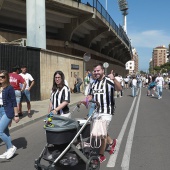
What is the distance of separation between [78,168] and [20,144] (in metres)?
2.48

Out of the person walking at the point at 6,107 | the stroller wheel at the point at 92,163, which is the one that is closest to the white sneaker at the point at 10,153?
the person walking at the point at 6,107

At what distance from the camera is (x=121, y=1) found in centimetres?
9675

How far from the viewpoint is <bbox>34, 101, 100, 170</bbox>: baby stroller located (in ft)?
13.4

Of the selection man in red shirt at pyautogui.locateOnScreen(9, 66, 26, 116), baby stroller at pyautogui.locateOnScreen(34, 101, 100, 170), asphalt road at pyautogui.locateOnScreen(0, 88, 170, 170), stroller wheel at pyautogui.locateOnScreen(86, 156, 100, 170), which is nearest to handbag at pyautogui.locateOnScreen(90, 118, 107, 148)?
baby stroller at pyautogui.locateOnScreen(34, 101, 100, 170)

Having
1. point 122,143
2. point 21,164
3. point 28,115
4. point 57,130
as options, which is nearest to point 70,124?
point 57,130

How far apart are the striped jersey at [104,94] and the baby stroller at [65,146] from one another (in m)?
0.72

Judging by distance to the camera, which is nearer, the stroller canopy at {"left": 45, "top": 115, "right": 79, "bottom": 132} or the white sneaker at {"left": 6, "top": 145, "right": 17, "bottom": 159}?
the stroller canopy at {"left": 45, "top": 115, "right": 79, "bottom": 132}

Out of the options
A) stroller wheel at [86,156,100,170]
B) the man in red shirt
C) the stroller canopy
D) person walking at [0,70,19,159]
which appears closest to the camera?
the stroller canopy

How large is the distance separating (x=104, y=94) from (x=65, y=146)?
4.19 ft

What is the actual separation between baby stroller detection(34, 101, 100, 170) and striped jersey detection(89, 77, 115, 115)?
716 millimetres

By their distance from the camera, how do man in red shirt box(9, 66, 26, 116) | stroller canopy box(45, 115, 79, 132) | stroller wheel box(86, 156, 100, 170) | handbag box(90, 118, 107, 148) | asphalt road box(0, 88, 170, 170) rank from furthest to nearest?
man in red shirt box(9, 66, 26, 116) < asphalt road box(0, 88, 170, 170) < handbag box(90, 118, 107, 148) < stroller wheel box(86, 156, 100, 170) < stroller canopy box(45, 115, 79, 132)

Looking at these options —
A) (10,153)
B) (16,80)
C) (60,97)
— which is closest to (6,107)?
(10,153)

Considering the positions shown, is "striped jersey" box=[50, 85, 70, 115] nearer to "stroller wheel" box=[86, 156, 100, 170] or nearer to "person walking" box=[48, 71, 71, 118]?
"person walking" box=[48, 71, 71, 118]

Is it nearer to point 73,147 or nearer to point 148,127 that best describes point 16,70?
point 148,127
